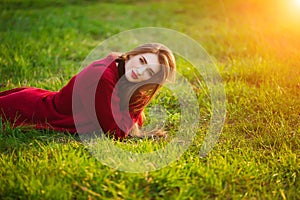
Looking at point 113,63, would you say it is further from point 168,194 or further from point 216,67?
point 216,67

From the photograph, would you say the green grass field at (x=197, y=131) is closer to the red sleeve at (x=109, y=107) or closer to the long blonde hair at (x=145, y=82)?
the red sleeve at (x=109, y=107)

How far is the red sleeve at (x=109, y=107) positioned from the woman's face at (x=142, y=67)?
15 centimetres

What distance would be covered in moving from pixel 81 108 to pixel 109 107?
8.5 inches

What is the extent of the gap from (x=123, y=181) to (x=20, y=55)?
3.00 metres

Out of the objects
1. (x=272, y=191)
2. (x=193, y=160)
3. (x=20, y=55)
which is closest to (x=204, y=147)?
(x=193, y=160)

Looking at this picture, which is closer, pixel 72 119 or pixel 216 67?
pixel 72 119

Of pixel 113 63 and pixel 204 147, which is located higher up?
pixel 113 63

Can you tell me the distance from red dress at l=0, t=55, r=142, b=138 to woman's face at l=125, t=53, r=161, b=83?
0.55 feet

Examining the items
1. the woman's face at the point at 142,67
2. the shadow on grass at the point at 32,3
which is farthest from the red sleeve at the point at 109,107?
the shadow on grass at the point at 32,3

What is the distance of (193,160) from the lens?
2.87 meters

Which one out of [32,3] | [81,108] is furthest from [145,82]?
[32,3]

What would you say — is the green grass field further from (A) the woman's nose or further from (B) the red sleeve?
(A) the woman's nose

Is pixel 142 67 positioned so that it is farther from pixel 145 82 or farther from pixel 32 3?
pixel 32 3

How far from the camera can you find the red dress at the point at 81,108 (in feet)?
10.4
